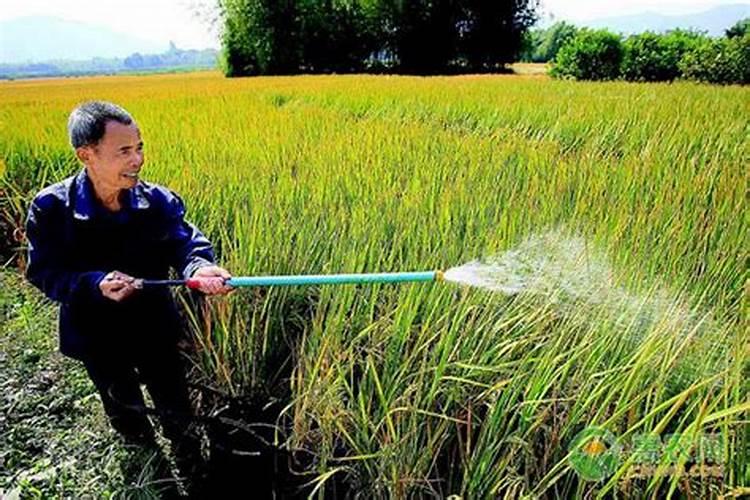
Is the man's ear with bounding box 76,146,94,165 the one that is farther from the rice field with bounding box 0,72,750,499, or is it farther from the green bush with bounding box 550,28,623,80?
the green bush with bounding box 550,28,623,80

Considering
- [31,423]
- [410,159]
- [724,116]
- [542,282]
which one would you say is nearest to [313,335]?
[542,282]

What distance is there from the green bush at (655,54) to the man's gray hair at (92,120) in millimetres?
17658

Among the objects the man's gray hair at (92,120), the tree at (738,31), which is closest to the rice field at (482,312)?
the man's gray hair at (92,120)

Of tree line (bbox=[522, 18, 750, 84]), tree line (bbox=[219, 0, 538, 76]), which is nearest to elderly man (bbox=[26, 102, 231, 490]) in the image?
tree line (bbox=[522, 18, 750, 84])

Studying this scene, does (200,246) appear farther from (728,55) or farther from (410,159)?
(728,55)

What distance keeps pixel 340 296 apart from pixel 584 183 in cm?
135

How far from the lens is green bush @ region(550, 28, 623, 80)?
17.8 m

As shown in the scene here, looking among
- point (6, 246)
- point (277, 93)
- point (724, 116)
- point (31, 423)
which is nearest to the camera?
point (31, 423)

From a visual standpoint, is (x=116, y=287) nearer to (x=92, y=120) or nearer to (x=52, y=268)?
(x=52, y=268)

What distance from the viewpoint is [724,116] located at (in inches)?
175

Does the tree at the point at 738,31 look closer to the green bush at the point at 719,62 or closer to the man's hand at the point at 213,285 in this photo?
the green bush at the point at 719,62

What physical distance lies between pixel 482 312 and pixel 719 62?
16.1 metres

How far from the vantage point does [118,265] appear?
64.3 inches

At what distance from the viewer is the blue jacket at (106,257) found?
4.95 ft
